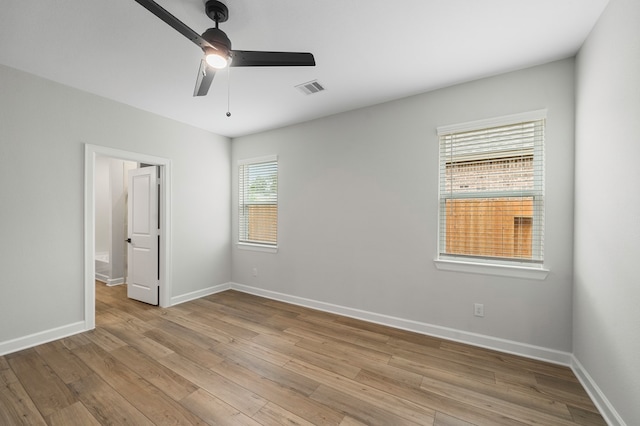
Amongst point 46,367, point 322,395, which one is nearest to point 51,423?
point 46,367

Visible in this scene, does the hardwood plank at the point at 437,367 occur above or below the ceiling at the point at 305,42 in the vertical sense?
below

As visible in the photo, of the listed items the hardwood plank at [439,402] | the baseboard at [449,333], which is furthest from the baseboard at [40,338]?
the hardwood plank at [439,402]

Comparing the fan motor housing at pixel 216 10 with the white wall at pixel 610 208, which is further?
the fan motor housing at pixel 216 10

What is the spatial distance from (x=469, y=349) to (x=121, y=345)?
352cm

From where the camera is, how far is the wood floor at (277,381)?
1.76 metres

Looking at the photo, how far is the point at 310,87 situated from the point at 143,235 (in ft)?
10.8

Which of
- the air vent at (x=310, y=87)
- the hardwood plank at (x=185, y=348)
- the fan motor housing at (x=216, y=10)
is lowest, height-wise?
the hardwood plank at (x=185, y=348)

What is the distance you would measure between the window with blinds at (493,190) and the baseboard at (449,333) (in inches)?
31.6

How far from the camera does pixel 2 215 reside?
8.07ft

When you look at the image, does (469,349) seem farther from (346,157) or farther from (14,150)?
(14,150)

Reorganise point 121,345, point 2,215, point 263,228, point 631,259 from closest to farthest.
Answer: point 631,259 < point 2,215 < point 121,345 < point 263,228

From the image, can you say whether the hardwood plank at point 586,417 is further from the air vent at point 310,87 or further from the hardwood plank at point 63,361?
the hardwood plank at point 63,361

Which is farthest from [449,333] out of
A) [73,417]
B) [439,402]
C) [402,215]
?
[73,417]

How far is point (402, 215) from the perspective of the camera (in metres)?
3.07
